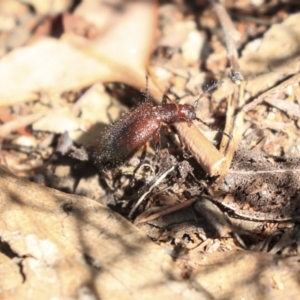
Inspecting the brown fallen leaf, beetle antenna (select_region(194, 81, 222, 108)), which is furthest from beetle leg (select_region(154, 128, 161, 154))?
the brown fallen leaf

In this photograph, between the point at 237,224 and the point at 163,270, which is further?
the point at 237,224

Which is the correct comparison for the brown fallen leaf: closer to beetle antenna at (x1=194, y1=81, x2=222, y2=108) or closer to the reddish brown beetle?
the reddish brown beetle

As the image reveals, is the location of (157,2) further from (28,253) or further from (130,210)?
(28,253)

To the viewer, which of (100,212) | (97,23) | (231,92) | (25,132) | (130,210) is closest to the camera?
(100,212)

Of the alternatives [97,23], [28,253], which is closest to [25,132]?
[97,23]

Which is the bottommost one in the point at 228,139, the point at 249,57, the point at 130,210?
the point at 130,210

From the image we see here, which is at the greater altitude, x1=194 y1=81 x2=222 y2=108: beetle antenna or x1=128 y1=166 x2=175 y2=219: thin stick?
x1=194 y1=81 x2=222 y2=108: beetle antenna

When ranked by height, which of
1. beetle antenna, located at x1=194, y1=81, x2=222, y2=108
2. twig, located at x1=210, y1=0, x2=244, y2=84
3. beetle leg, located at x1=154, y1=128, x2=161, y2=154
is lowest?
beetle leg, located at x1=154, y1=128, x2=161, y2=154

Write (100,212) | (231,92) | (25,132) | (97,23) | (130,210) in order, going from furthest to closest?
(97,23)
(25,132)
(231,92)
(130,210)
(100,212)
